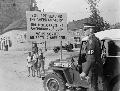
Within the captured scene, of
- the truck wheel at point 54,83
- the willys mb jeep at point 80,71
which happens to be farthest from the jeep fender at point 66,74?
the truck wheel at point 54,83

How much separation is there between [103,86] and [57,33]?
8.06 meters

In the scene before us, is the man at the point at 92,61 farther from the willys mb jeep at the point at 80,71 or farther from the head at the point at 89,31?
the willys mb jeep at the point at 80,71

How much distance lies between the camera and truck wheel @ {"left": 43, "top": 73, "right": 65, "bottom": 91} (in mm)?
9398

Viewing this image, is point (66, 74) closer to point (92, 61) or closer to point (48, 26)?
point (92, 61)

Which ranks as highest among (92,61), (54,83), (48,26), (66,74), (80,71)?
(48,26)

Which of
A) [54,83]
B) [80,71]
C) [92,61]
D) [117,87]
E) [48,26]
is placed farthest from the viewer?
[48,26]

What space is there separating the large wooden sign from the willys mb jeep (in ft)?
19.3

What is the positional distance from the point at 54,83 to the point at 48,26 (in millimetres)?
6592

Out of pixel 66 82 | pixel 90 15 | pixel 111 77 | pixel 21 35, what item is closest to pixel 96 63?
pixel 111 77

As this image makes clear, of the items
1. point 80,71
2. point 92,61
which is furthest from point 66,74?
point 92,61

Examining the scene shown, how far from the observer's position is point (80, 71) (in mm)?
9016

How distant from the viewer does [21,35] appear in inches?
2066

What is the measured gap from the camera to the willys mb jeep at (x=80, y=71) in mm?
8023

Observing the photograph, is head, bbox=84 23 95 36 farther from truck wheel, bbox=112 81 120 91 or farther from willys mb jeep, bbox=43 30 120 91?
truck wheel, bbox=112 81 120 91
